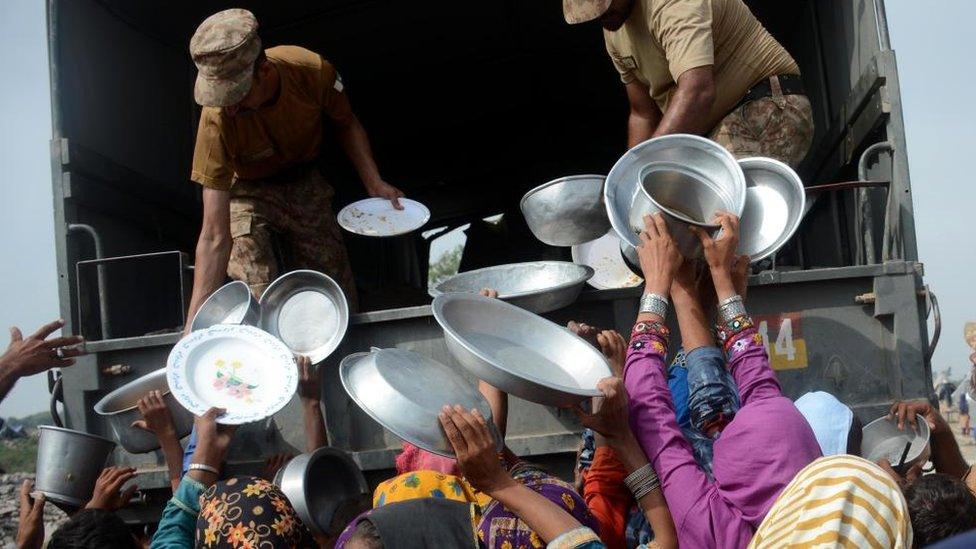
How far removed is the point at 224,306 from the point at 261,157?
0.82m

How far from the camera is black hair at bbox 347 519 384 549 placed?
2127 millimetres

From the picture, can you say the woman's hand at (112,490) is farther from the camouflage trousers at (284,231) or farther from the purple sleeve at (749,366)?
the purple sleeve at (749,366)

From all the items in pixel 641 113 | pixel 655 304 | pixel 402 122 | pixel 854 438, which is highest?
pixel 402 122

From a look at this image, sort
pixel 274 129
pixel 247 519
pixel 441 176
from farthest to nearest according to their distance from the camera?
1. pixel 441 176
2. pixel 274 129
3. pixel 247 519

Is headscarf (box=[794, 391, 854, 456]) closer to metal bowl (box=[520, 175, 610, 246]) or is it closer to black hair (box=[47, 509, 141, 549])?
metal bowl (box=[520, 175, 610, 246])

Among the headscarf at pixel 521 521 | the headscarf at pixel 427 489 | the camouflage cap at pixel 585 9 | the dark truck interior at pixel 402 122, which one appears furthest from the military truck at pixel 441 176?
the camouflage cap at pixel 585 9

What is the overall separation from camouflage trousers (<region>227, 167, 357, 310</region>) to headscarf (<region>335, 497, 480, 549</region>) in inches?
82.4

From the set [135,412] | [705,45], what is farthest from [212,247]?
[705,45]

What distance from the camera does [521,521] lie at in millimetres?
2186

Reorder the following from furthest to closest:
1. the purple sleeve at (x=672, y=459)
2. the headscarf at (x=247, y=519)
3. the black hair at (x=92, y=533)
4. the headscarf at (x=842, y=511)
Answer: the black hair at (x=92, y=533) → the headscarf at (x=247, y=519) → the purple sleeve at (x=672, y=459) → the headscarf at (x=842, y=511)

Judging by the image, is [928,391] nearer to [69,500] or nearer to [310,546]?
[310,546]

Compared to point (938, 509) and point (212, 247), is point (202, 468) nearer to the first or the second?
point (212, 247)

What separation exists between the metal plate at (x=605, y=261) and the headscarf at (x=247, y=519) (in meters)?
1.85

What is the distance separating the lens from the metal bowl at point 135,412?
11.0 ft
